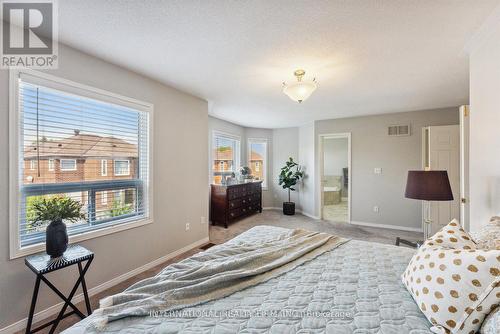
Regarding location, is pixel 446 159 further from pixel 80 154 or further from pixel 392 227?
pixel 80 154

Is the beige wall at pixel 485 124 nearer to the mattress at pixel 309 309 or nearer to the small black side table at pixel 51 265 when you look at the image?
the mattress at pixel 309 309

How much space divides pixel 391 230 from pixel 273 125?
3.62m

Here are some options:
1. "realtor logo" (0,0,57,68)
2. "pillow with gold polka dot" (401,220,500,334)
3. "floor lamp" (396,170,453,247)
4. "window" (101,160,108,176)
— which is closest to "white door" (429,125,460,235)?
"floor lamp" (396,170,453,247)

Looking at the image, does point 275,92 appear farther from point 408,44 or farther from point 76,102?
point 76,102

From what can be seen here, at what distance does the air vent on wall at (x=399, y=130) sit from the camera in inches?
172

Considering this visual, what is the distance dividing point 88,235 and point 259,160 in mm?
4771

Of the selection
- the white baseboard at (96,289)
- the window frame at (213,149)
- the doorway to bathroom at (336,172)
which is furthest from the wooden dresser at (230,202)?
the doorway to bathroom at (336,172)

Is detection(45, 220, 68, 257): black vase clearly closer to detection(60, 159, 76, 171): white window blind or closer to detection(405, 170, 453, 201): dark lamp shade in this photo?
detection(60, 159, 76, 171): white window blind

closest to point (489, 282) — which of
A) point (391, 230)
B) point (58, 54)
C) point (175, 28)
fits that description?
point (175, 28)

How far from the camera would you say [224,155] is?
5.54 m

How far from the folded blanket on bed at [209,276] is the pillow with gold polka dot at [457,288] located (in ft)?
2.35

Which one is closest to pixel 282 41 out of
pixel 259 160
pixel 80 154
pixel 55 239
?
pixel 80 154

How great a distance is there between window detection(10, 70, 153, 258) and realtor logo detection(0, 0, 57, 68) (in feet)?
0.37

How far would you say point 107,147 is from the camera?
7.90 feet
